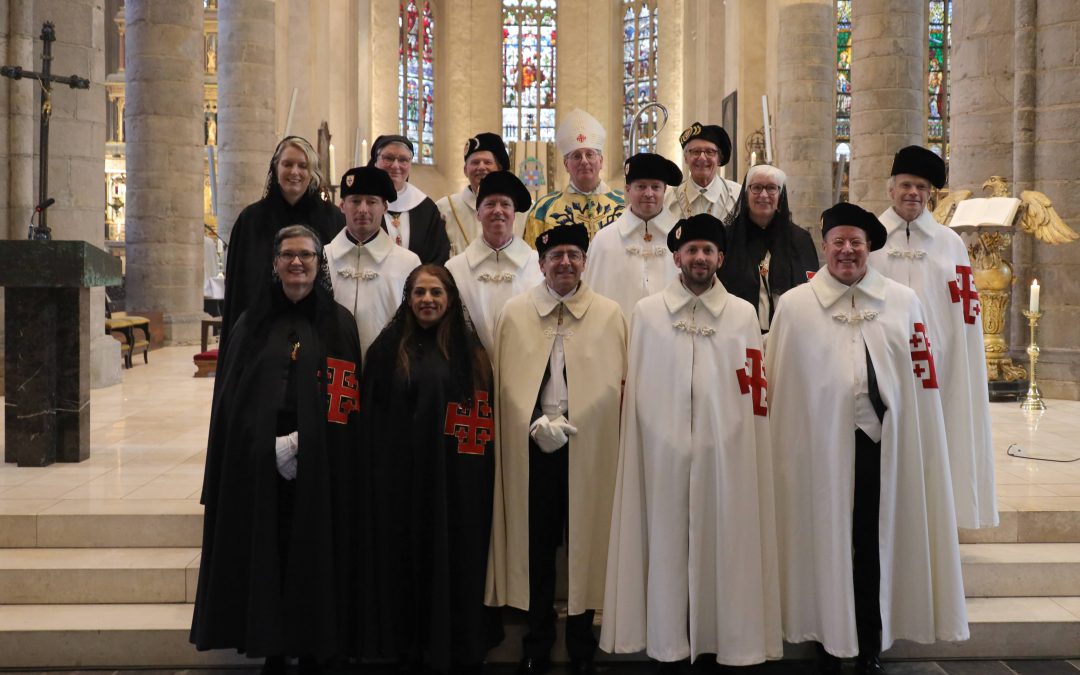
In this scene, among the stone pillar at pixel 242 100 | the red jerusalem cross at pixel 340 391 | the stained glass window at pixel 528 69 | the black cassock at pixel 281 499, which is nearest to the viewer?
the black cassock at pixel 281 499

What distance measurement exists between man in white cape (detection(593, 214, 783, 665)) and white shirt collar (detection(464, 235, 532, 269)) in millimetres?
822

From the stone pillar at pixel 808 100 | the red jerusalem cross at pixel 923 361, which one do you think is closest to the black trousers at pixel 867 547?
the red jerusalem cross at pixel 923 361

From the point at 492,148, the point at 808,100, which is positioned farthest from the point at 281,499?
the point at 808,100

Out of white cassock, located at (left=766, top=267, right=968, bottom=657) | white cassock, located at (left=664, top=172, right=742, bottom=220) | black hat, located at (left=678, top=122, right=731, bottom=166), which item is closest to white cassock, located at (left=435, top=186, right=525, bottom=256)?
white cassock, located at (left=664, top=172, right=742, bottom=220)

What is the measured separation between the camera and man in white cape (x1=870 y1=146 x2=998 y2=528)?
5.00m

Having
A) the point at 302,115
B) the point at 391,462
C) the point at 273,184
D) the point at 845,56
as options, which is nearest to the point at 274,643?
the point at 391,462

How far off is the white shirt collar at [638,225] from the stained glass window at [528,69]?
82.6 ft

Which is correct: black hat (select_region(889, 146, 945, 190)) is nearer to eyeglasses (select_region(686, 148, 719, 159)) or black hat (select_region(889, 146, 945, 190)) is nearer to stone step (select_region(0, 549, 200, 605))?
eyeglasses (select_region(686, 148, 719, 159))

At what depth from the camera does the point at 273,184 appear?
192 inches

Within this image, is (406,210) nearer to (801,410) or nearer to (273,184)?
(273,184)

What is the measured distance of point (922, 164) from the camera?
495 centimetres

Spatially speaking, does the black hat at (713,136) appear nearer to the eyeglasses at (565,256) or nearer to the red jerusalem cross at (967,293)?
the red jerusalem cross at (967,293)

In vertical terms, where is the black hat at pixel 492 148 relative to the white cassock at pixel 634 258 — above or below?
above

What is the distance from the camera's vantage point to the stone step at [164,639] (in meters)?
4.52
